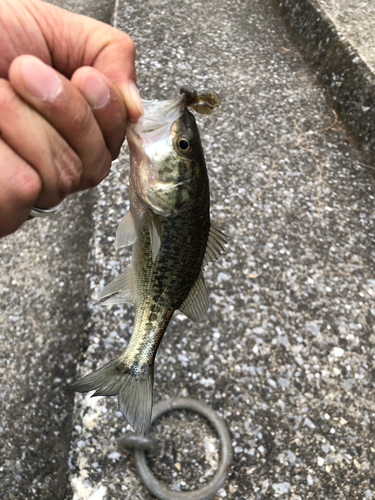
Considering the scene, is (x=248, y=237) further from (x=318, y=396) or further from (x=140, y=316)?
(x=140, y=316)

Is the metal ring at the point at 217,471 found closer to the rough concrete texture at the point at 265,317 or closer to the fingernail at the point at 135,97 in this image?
the rough concrete texture at the point at 265,317

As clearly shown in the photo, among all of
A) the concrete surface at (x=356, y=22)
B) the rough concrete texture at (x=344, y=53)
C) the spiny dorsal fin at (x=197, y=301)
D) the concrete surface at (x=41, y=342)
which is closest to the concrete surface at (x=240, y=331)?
the concrete surface at (x=41, y=342)

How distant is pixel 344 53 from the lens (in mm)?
3459

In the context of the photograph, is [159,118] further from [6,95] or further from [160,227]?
[6,95]

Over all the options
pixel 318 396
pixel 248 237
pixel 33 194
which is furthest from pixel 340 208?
pixel 33 194

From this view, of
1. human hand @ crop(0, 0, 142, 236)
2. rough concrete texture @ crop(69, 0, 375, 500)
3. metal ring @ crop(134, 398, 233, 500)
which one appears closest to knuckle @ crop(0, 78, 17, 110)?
human hand @ crop(0, 0, 142, 236)

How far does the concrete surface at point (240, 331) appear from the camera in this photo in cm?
196

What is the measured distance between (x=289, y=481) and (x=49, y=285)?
187 cm

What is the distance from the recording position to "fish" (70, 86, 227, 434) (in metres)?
1.43

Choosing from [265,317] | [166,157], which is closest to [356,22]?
[265,317]

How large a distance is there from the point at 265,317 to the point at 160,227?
1214 millimetres

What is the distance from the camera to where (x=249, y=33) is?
14.2ft

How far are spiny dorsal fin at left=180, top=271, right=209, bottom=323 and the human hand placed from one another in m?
0.58

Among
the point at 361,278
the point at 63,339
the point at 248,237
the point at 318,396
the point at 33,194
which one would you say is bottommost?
the point at 63,339
